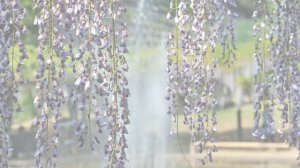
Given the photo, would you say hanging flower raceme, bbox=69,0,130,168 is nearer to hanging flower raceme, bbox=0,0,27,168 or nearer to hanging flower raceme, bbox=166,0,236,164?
hanging flower raceme, bbox=0,0,27,168

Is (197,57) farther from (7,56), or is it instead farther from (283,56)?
(7,56)

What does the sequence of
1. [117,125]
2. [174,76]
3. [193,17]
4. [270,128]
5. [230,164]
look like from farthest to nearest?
[230,164]
[270,128]
[174,76]
[193,17]
[117,125]

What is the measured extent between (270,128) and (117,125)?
5.98 feet

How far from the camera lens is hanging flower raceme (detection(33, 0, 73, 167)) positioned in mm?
3395

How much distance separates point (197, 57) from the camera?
423 cm

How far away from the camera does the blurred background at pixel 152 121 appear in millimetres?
13477

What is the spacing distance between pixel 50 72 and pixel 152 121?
13981 millimetres

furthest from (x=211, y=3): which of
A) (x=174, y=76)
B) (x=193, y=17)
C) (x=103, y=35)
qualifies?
(x=103, y=35)

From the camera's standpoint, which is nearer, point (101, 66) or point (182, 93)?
point (101, 66)

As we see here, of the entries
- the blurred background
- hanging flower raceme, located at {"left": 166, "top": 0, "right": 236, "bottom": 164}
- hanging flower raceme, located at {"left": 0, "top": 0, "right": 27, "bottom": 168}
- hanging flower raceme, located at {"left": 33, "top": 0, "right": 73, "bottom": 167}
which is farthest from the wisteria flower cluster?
the blurred background

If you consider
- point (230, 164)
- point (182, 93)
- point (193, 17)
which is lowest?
point (230, 164)

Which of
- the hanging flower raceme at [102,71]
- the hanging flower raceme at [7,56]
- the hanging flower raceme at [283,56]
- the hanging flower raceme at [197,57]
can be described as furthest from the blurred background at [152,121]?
the hanging flower raceme at [102,71]

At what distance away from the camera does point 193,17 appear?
4.10m

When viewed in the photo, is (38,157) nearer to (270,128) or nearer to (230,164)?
(270,128)
